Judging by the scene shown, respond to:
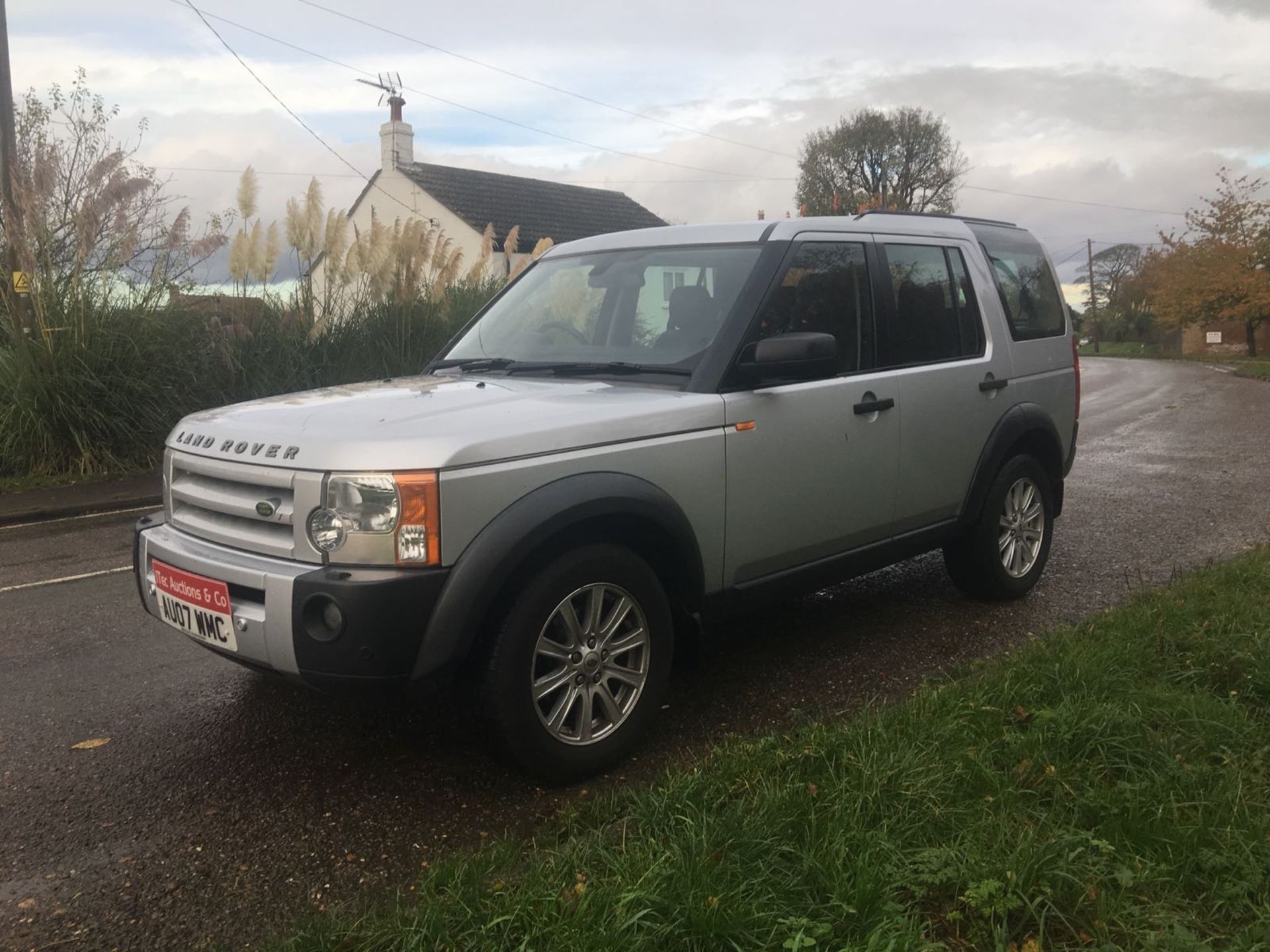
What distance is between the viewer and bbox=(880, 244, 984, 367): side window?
16.1 ft

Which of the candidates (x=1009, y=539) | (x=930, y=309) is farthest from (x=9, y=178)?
(x=1009, y=539)

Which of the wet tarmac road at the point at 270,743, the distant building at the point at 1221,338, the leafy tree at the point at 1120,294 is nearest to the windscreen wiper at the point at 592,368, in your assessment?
the wet tarmac road at the point at 270,743

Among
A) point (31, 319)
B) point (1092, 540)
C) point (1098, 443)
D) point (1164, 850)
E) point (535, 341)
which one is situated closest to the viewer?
point (1164, 850)

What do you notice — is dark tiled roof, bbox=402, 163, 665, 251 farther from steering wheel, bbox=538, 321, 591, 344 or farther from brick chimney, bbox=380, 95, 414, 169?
steering wheel, bbox=538, 321, 591, 344

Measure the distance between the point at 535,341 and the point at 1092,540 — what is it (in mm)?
4413

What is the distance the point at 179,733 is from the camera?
13.5 ft

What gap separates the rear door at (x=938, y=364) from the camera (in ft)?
15.9

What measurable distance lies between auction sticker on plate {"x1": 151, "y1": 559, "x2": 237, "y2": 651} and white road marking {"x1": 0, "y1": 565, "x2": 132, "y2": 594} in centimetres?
353

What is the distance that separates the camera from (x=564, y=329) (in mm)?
4703

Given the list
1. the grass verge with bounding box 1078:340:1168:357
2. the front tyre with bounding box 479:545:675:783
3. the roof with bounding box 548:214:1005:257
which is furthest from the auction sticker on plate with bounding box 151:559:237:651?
the grass verge with bounding box 1078:340:1168:357

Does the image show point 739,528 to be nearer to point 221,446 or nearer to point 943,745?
point 943,745

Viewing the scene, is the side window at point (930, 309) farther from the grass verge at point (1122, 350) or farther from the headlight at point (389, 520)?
the grass verge at point (1122, 350)

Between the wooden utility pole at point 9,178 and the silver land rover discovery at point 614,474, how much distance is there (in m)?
6.98

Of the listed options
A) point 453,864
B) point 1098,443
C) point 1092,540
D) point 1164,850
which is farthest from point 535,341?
point 1098,443
